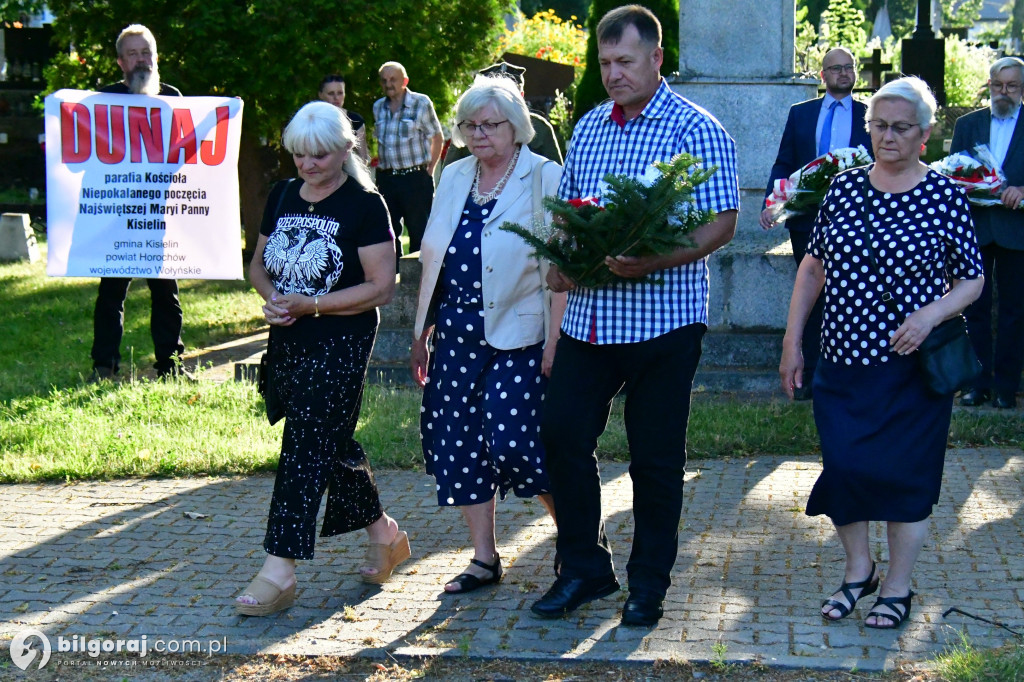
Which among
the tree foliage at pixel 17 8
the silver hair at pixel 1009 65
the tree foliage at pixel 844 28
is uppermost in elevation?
the tree foliage at pixel 844 28

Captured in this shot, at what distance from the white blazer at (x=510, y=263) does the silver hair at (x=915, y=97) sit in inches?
47.4

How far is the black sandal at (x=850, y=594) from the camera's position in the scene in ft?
15.1

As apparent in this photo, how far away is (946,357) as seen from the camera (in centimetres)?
438

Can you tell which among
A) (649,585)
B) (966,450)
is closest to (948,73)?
(966,450)

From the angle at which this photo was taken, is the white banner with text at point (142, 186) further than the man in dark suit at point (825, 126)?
Yes

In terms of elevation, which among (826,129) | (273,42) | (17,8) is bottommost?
(826,129)

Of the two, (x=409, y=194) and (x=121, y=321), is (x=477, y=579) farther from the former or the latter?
(x=409, y=194)

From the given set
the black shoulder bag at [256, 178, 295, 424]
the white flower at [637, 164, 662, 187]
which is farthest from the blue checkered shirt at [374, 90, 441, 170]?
the white flower at [637, 164, 662, 187]

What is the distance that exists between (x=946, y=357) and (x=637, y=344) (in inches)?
41.3

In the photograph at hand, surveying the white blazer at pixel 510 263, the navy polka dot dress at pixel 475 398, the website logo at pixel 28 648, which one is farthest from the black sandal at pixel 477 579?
the website logo at pixel 28 648

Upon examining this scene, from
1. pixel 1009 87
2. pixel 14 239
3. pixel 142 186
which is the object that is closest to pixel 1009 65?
pixel 1009 87

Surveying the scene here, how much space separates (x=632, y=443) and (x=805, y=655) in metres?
0.93

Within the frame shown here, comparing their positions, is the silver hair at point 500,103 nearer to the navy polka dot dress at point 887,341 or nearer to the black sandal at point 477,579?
the navy polka dot dress at point 887,341

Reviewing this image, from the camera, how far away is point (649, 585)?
182 inches
